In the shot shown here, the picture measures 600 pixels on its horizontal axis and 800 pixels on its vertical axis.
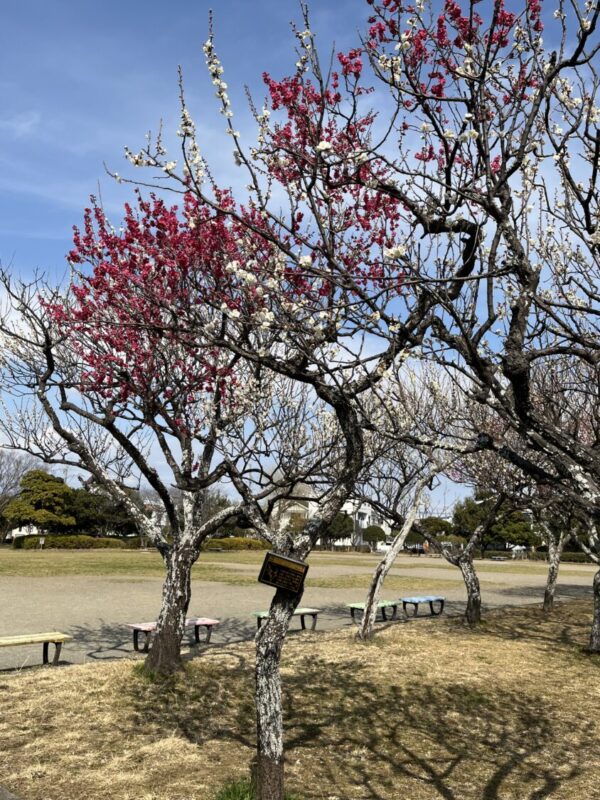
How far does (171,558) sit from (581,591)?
2141 cm

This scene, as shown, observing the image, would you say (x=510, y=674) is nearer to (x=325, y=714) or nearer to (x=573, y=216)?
(x=325, y=714)

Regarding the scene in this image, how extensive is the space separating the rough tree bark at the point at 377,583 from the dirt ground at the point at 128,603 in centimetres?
187

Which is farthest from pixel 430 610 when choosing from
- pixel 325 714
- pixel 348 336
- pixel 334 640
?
pixel 348 336

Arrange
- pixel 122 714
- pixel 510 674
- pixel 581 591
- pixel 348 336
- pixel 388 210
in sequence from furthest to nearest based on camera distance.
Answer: pixel 581 591 < pixel 510 674 < pixel 122 714 < pixel 388 210 < pixel 348 336

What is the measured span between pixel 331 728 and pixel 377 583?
565 cm

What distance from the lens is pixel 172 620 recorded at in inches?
349

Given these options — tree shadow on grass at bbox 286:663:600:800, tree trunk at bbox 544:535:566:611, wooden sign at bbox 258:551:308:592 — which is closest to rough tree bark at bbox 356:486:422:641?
tree shadow on grass at bbox 286:663:600:800

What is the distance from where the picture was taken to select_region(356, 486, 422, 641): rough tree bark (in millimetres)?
12453

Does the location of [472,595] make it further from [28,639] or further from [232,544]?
[232,544]

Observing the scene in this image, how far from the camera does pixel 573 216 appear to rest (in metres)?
6.47

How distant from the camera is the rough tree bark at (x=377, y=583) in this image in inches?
490

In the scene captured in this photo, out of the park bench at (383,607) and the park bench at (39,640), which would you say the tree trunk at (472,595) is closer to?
the park bench at (383,607)

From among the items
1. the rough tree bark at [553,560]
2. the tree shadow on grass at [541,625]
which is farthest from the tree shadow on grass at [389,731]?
the rough tree bark at [553,560]

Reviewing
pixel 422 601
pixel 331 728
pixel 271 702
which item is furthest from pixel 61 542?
pixel 271 702
